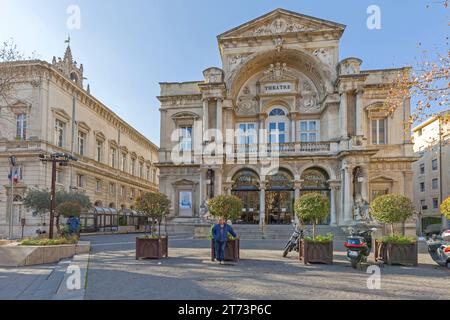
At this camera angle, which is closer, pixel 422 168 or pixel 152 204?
pixel 152 204

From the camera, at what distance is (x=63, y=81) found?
3331 cm

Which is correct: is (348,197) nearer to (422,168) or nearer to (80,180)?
(80,180)

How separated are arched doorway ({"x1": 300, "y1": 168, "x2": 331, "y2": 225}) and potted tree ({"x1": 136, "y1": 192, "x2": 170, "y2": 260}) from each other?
1696 cm

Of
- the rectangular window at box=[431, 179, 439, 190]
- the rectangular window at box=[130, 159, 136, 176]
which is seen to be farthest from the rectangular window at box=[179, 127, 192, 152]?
the rectangular window at box=[431, 179, 439, 190]

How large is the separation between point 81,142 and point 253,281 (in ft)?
109

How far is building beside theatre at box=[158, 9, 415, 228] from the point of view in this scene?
2786 centimetres

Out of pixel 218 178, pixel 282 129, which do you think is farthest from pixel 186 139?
pixel 282 129

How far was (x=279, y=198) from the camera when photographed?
2927cm

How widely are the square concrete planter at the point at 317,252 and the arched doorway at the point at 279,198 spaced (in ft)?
56.4

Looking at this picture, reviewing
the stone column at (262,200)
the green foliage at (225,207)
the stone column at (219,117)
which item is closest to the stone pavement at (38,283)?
the green foliage at (225,207)

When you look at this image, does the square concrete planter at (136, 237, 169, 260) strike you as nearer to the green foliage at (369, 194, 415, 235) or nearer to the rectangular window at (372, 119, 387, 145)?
the green foliage at (369, 194, 415, 235)

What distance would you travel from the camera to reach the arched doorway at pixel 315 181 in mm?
28516

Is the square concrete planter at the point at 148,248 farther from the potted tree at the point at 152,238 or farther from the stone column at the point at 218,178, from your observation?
the stone column at the point at 218,178
